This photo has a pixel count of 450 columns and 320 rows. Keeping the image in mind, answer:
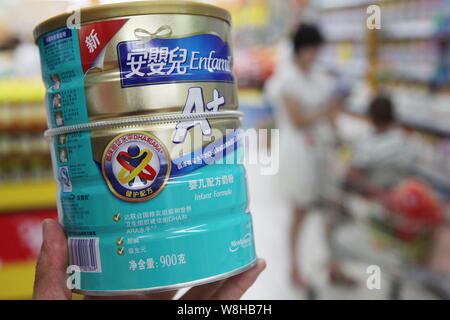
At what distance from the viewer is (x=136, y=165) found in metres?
0.81

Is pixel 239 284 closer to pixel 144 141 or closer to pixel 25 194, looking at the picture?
pixel 144 141

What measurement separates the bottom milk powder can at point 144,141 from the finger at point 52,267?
4 cm

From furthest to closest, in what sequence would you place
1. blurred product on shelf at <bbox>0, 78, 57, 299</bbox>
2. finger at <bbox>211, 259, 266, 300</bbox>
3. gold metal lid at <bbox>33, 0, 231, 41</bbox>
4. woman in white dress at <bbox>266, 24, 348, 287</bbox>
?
1. woman in white dress at <bbox>266, 24, 348, 287</bbox>
2. blurred product on shelf at <bbox>0, 78, 57, 299</bbox>
3. finger at <bbox>211, 259, 266, 300</bbox>
4. gold metal lid at <bbox>33, 0, 231, 41</bbox>

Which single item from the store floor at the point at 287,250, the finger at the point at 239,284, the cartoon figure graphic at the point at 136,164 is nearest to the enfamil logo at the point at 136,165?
the cartoon figure graphic at the point at 136,164

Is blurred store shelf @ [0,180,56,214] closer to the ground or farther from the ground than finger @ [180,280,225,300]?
closer to the ground

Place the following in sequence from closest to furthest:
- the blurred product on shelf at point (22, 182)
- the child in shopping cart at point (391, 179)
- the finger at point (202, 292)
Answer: the finger at point (202, 292), the blurred product on shelf at point (22, 182), the child in shopping cart at point (391, 179)

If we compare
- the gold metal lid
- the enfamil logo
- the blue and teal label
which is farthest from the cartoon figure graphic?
the gold metal lid

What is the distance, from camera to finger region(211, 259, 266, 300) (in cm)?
99

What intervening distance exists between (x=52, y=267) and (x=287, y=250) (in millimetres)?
2616

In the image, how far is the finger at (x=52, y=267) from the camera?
866 mm

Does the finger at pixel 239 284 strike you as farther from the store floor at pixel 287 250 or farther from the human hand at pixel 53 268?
the store floor at pixel 287 250

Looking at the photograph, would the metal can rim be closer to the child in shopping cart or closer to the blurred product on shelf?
the blurred product on shelf
